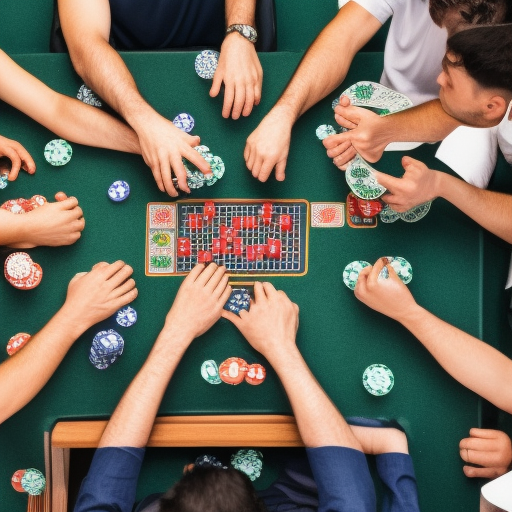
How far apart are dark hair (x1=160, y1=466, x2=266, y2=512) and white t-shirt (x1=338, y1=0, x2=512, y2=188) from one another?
1.05 m

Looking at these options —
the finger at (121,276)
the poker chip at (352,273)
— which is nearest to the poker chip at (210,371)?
the finger at (121,276)

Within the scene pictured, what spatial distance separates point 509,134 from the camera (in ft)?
5.86

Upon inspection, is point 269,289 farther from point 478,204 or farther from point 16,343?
point 16,343

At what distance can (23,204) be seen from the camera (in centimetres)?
181

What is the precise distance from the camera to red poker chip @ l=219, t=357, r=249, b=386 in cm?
175

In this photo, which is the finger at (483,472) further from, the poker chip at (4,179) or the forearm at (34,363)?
the poker chip at (4,179)

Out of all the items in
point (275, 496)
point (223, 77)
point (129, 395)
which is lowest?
point (275, 496)

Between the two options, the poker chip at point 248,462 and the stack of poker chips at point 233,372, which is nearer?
the stack of poker chips at point 233,372

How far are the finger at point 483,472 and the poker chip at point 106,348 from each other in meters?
1.05

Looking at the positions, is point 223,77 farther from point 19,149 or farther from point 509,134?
point 509,134

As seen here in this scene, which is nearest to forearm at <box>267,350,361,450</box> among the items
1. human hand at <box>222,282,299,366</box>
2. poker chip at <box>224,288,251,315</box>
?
human hand at <box>222,282,299,366</box>

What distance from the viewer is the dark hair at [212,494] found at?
59.1 inches

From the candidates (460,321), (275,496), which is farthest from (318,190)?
(275,496)

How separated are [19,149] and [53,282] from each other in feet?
1.33
